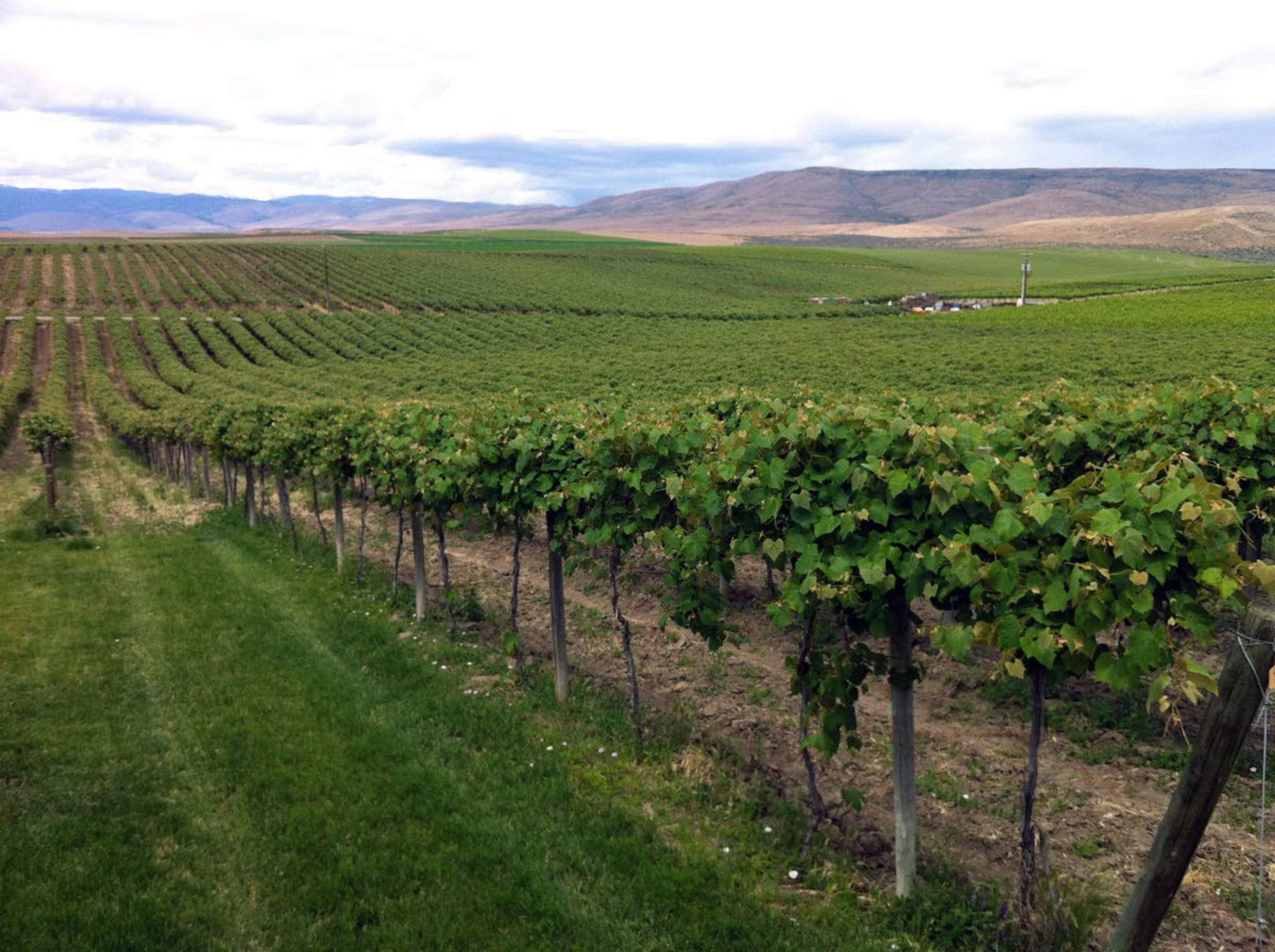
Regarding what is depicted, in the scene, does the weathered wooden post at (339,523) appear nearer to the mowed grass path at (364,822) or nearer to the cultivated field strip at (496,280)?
the mowed grass path at (364,822)

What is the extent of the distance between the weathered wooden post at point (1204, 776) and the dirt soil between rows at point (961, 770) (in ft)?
3.65

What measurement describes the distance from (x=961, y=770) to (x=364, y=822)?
5.62 meters

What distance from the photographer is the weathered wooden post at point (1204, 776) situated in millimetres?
4012

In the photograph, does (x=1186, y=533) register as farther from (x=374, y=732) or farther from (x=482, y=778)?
(x=374, y=732)

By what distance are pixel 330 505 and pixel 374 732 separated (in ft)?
55.5

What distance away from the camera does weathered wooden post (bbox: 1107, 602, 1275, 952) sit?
4.01 m

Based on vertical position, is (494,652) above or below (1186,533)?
below

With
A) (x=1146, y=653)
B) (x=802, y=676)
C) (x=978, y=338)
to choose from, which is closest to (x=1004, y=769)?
(x=802, y=676)

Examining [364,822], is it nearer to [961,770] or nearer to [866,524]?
[866,524]

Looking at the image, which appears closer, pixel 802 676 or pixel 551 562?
pixel 802 676

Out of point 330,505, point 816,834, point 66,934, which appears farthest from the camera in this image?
point 330,505

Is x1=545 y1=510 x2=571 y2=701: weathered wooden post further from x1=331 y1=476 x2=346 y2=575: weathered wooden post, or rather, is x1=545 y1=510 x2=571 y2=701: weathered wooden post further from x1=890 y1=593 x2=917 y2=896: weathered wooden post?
x1=331 y1=476 x2=346 y2=575: weathered wooden post

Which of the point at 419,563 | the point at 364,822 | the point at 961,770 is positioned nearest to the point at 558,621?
the point at 364,822

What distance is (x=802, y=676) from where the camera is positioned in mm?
6734
